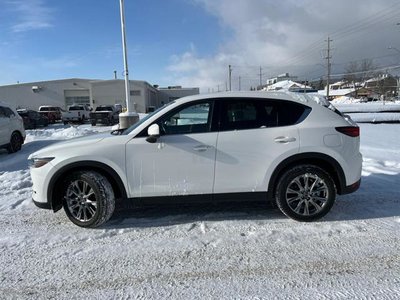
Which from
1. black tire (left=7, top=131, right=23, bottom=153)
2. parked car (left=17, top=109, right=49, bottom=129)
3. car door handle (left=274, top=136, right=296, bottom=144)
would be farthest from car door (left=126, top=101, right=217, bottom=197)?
parked car (left=17, top=109, right=49, bottom=129)

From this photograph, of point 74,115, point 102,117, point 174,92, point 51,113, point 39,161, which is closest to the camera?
point 39,161

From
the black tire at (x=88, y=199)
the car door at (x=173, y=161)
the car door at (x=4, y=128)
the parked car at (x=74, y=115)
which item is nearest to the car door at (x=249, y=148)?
the car door at (x=173, y=161)

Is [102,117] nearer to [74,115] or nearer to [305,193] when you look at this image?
[74,115]

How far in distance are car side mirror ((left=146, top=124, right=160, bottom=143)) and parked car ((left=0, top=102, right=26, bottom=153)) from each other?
9.03 metres

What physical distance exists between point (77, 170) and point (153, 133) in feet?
3.79

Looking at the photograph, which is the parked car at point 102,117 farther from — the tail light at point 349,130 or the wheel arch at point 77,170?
the tail light at point 349,130

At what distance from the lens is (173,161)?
4699mm

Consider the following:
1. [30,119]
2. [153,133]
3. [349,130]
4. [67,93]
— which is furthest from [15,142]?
[67,93]

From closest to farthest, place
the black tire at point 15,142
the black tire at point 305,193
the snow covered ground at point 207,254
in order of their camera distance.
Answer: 1. the snow covered ground at point 207,254
2. the black tire at point 305,193
3. the black tire at point 15,142

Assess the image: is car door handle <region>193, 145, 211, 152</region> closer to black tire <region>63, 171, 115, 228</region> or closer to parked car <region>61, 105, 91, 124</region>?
black tire <region>63, 171, 115, 228</region>

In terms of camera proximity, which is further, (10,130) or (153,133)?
(10,130)

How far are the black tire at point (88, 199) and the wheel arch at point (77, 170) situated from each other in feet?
0.23

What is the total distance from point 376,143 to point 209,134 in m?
9.24

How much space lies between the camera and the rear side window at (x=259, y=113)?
482 centimetres
